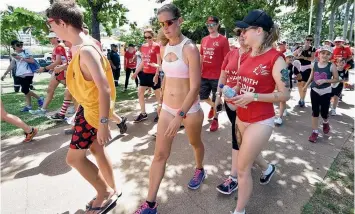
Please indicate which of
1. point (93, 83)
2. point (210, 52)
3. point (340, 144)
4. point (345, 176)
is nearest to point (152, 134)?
point (210, 52)

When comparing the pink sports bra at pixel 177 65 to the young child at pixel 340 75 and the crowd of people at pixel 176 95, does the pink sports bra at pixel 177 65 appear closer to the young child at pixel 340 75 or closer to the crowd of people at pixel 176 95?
the crowd of people at pixel 176 95

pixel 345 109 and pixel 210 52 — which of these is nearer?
pixel 210 52

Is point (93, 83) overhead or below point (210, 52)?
below

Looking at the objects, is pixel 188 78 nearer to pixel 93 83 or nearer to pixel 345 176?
pixel 93 83

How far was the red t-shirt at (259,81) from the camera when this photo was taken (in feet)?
7.38

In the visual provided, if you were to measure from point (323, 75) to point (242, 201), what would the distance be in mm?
3378

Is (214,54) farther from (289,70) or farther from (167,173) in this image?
(289,70)

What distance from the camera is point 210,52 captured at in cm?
498

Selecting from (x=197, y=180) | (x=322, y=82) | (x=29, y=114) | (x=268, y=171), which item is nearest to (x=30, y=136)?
(x=29, y=114)

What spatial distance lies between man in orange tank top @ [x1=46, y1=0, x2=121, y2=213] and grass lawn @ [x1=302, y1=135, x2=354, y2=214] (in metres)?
2.25

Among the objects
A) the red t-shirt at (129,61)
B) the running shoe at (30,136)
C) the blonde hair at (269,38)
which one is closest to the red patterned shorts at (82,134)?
the blonde hair at (269,38)

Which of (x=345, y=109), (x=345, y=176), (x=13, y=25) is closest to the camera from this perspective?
(x=345, y=176)

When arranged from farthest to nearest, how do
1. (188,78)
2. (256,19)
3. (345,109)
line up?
1. (345,109)
2. (188,78)
3. (256,19)

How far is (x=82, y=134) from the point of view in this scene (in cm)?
238
